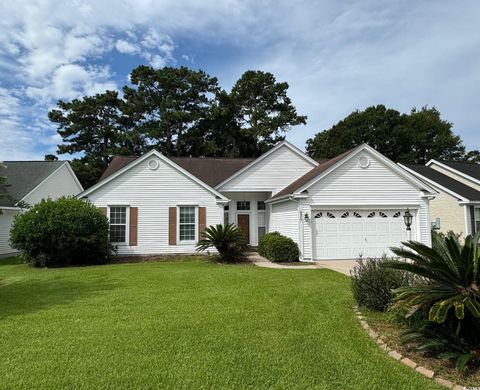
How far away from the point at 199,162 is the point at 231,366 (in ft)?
62.2

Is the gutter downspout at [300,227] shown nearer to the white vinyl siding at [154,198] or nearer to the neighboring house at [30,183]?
the white vinyl siding at [154,198]

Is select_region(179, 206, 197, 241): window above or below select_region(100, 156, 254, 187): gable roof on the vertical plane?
below

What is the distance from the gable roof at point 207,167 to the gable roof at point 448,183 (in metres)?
11.9

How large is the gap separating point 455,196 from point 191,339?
67.3 feet

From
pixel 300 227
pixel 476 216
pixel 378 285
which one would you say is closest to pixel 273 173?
pixel 300 227

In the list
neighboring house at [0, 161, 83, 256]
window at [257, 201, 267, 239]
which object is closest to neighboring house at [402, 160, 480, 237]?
window at [257, 201, 267, 239]

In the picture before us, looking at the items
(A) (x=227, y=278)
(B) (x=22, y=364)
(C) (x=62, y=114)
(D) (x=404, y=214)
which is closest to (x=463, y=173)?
(D) (x=404, y=214)

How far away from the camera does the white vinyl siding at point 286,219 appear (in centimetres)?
1546

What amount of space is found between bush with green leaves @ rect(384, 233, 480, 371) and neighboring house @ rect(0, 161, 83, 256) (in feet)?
64.7

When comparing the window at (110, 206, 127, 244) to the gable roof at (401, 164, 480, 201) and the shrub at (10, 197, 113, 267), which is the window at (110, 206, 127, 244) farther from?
the gable roof at (401, 164, 480, 201)

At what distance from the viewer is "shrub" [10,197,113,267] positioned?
13.8 meters

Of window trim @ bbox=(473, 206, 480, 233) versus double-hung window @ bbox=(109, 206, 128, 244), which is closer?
double-hung window @ bbox=(109, 206, 128, 244)

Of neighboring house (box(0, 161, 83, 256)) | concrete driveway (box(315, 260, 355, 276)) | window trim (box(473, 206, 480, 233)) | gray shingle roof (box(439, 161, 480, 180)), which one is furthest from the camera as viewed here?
Result: gray shingle roof (box(439, 161, 480, 180))

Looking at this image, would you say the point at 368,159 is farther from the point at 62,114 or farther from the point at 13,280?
the point at 62,114
